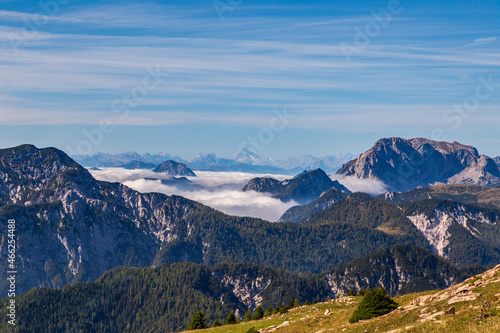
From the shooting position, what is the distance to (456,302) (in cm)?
5769

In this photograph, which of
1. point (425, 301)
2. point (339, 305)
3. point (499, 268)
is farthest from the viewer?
point (339, 305)

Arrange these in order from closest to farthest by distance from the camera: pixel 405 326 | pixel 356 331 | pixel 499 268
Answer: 1. pixel 405 326
2. pixel 356 331
3. pixel 499 268

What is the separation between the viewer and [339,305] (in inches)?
3713

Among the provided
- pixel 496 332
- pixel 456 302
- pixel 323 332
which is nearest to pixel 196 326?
pixel 323 332

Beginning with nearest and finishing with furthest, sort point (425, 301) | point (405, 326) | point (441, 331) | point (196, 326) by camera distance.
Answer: point (441, 331) < point (405, 326) < point (425, 301) < point (196, 326)

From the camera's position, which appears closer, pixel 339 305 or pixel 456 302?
pixel 456 302

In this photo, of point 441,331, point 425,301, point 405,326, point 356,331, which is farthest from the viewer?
point 425,301

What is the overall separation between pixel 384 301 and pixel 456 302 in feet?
40.1

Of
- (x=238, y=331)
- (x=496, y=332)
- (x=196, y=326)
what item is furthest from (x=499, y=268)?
(x=196, y=326)

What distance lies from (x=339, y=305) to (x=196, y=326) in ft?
145

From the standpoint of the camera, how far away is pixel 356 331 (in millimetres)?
61250

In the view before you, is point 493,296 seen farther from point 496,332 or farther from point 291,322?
point 291,322

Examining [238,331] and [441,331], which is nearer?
[441,331]

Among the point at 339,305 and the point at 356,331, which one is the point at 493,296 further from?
the point at 339,305
